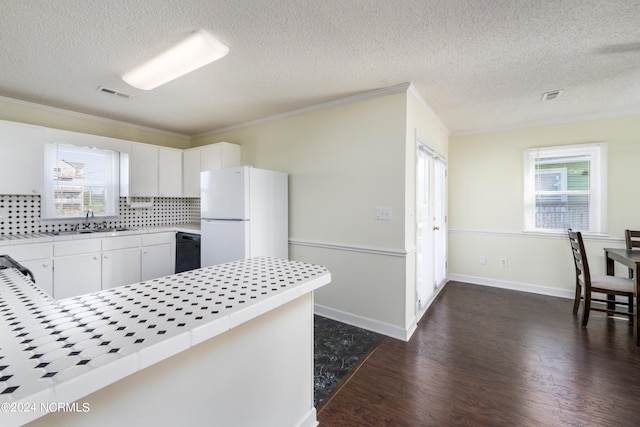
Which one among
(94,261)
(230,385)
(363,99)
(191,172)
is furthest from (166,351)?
(191,172)

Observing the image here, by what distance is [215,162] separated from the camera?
382 cm

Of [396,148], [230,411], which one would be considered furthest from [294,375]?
[396,148]

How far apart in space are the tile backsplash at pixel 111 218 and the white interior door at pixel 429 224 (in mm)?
3551

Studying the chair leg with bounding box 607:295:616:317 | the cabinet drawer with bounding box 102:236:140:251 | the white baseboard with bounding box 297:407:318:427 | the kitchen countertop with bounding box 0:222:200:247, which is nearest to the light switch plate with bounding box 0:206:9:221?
the kitchen countertop with bounding box 0:222:200:247

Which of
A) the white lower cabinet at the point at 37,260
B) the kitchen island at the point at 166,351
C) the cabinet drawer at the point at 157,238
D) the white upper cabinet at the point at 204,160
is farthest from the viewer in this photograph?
the white upper cabinet at the point at 204,160

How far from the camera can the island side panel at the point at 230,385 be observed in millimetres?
753

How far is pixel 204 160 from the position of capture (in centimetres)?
395

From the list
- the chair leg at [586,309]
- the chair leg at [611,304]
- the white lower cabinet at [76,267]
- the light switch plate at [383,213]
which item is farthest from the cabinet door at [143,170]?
the chair leg at [611,304]

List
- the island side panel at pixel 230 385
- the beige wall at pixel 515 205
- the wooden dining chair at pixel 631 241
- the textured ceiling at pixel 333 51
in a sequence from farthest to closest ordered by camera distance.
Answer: the beige wall at pixel 515 205 < the wooden dining chair at pixel 631 241 < the textured ceiling at pixel 333 51 < the island side panel at pixel 230 385

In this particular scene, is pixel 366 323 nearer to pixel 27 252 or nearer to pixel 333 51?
pixel 333 51

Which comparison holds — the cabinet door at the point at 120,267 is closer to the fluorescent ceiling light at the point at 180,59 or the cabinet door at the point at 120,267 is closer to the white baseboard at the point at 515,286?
the fluorescent ceiling light at the point at 180,59

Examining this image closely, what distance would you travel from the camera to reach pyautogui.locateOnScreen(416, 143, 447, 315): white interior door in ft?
9.96

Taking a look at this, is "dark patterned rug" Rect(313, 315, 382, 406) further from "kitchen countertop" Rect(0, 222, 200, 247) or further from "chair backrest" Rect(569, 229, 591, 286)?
"chair backrest" Rect(569, 229, 591, 286)

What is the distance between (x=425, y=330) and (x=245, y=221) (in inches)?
83.7
